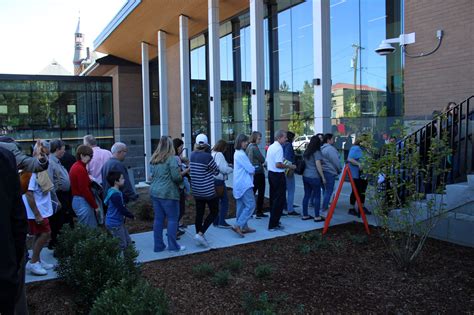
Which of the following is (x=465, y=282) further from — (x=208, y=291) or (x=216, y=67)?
(x=216, y=67)

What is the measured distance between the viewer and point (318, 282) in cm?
514

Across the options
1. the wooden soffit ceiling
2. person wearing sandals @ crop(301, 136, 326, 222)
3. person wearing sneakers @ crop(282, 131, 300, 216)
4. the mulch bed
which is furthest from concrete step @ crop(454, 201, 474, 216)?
the wooden soffit ceiling

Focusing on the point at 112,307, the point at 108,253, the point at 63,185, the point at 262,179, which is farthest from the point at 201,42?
the point at 112,307

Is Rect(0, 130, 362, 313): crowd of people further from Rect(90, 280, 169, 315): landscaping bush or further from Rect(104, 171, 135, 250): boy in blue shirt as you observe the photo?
Rect(90, 280, 169, 315): landscaping bush

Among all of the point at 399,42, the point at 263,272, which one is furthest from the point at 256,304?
the point at 399,42

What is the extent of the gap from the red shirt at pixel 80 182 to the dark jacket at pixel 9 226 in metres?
3.38

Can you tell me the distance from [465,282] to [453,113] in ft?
9.75

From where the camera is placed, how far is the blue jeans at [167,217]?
20.8 ft

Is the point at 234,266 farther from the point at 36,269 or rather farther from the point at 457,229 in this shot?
the point at 457,229

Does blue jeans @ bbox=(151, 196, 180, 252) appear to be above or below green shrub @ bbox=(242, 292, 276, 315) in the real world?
above

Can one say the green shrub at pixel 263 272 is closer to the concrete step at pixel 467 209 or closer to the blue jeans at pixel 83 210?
the blue jeans at pixel 83 210

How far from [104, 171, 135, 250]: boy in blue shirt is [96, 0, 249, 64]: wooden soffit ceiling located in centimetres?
1300

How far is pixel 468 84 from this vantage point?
9562mm

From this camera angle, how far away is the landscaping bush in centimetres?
313
